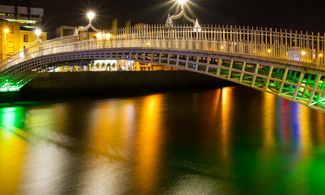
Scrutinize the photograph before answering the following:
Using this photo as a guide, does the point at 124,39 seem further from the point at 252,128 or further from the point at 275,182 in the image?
the point at 275,182

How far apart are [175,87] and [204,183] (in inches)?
1391

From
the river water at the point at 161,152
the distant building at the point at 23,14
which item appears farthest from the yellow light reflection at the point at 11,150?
the distant building at the point at 23,14

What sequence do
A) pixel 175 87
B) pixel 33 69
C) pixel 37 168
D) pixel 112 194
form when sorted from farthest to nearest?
1. pixel 175 87
2. pixel 33 69
3. pixel 37 168
4. pixel 112 194

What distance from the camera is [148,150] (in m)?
14.0

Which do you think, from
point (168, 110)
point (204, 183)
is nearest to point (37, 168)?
point (204, 183)

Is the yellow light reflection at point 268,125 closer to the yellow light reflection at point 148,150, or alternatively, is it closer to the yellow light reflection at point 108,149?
the yellow light reflection at point 148,150

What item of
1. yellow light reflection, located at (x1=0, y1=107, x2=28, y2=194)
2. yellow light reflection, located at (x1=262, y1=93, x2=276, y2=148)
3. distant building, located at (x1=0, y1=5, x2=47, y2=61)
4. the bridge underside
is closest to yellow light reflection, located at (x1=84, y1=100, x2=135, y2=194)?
yellow light reflection, located at (x1=0, y1=107, x2=28, y2=194)

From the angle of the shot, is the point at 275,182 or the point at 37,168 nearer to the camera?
the point at 275,182

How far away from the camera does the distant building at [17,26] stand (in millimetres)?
43812

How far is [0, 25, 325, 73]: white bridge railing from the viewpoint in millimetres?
11009

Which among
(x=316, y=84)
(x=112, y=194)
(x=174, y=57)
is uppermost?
(x=174, y=57)

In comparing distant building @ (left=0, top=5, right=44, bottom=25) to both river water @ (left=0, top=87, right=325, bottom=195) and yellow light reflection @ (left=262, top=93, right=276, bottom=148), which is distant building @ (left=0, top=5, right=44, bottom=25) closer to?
river water @ (left=0, top=87, right=325, bottom=195)

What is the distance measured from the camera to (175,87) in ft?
148

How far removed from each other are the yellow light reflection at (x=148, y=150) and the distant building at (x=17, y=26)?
25.4m
